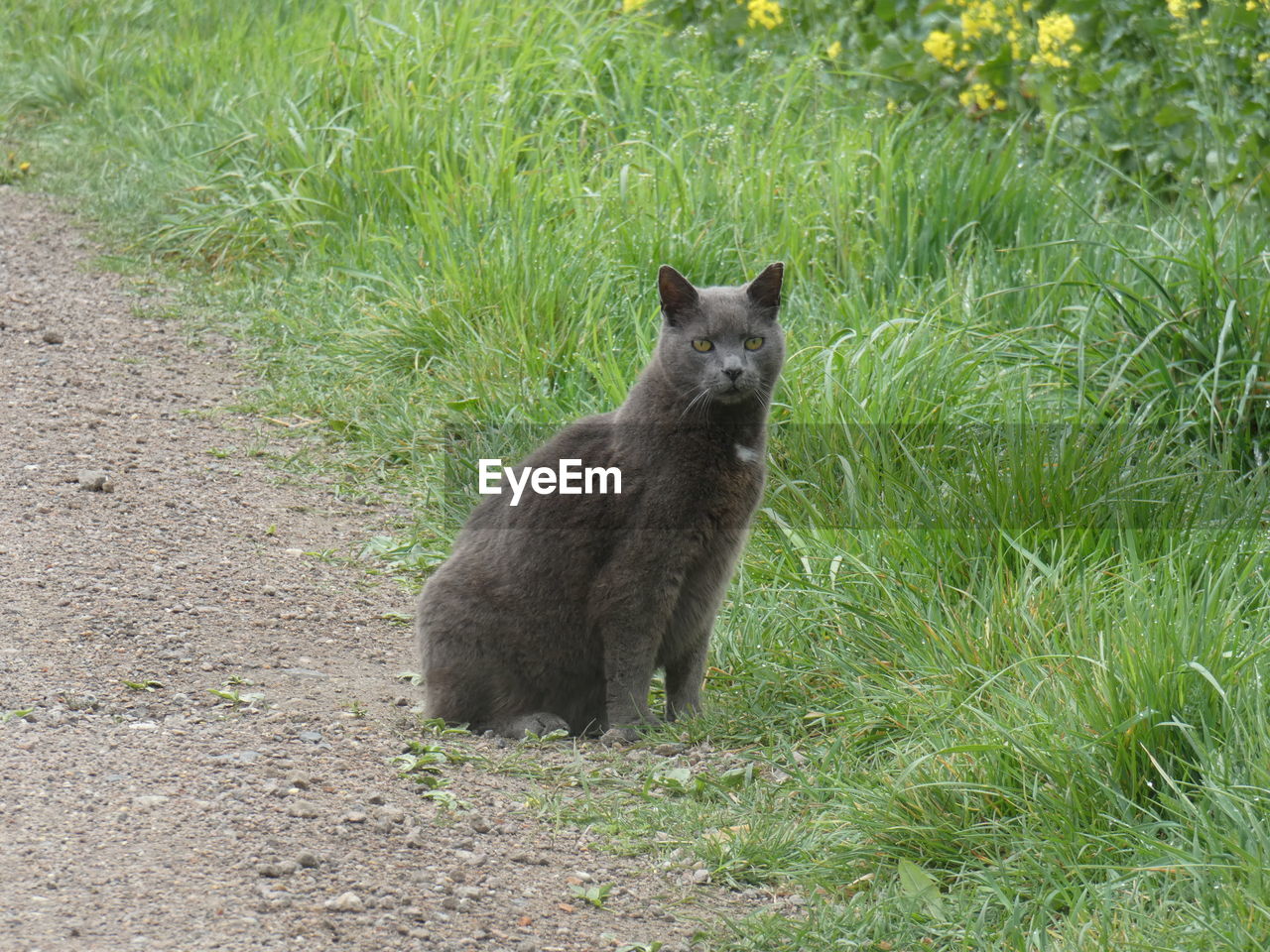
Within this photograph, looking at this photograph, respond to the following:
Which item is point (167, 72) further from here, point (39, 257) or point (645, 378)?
point (645, 378)

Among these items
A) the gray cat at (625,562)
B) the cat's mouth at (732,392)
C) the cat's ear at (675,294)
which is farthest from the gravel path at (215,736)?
the cat's ear at (675,294)

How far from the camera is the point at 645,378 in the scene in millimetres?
3742

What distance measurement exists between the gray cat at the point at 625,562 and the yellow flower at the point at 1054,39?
9.12 feet

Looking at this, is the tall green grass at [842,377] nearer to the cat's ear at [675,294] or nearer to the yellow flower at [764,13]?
the yellow flower at [764,13]

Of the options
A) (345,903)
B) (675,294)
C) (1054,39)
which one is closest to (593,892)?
(345,903)

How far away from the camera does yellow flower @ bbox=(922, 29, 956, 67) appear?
6.49 meters

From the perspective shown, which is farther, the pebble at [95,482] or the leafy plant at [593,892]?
the pebble at [95,482]

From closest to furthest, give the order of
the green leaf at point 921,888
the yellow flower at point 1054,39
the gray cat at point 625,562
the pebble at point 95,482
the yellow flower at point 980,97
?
the green leaf at point 921,888 < the gray cat at point 625,562 < the pebble at point 95,482 < the yellow flower at point 1054,39 < the yellow flower at point 980,97

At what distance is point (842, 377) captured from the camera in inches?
174

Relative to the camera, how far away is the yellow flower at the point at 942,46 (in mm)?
6488

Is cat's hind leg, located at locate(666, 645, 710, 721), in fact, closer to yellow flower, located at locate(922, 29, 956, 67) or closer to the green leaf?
the green leaf

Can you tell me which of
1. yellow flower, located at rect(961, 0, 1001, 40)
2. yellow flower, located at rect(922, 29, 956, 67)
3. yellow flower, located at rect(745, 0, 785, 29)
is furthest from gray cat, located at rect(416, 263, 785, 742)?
yellow flower, located at rect(745, 0, 785, 29)

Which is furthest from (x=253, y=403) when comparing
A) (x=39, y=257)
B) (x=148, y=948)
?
(x=148, y=948)

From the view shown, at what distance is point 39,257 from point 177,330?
3.61ft
